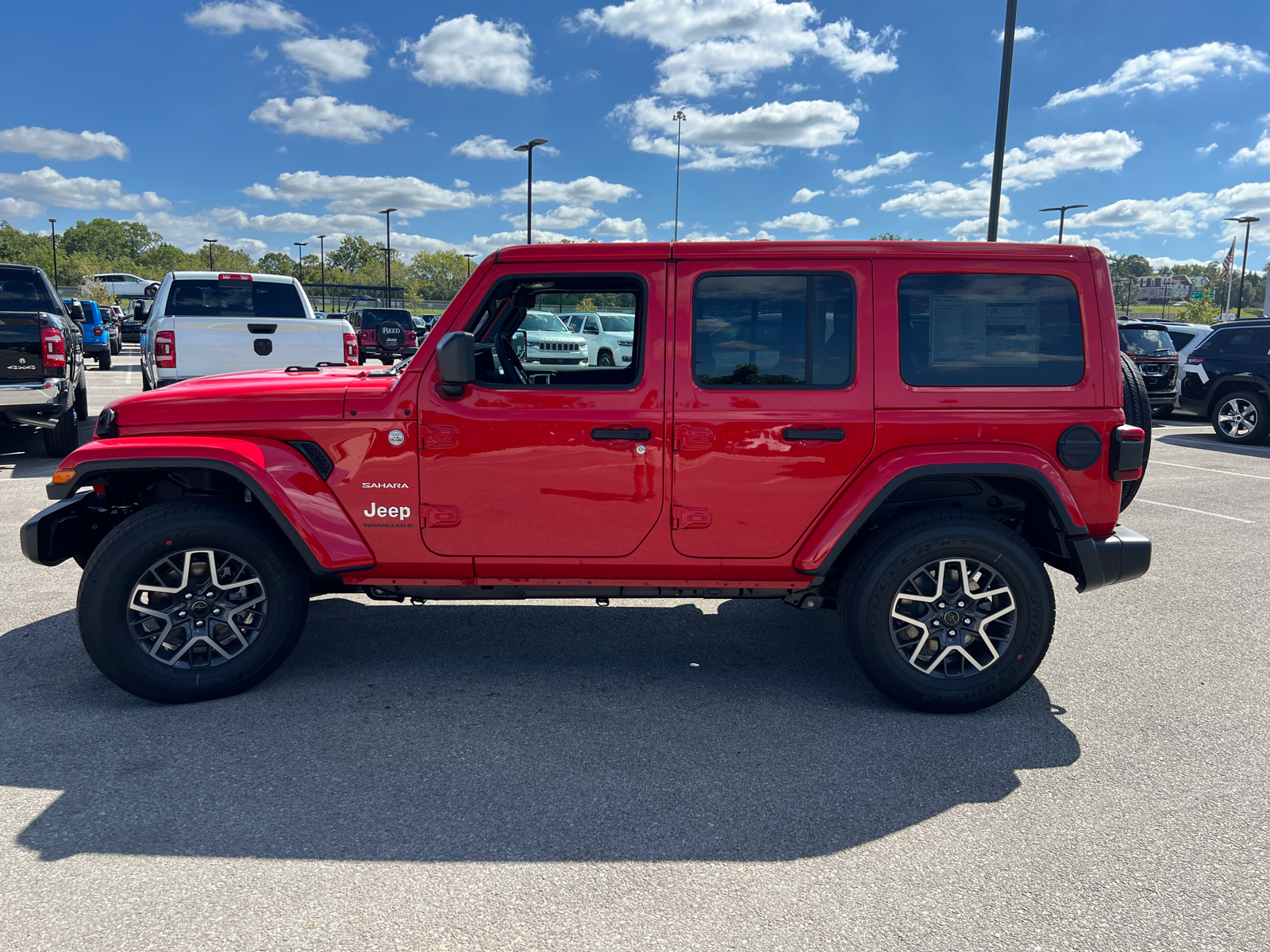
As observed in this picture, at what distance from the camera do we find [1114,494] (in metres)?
3.89

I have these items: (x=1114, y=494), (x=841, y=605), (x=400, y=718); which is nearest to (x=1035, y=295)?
(x=1114, y=494)

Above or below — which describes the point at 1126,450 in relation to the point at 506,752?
above

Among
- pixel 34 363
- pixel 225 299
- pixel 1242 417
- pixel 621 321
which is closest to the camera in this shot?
pixel 621 321

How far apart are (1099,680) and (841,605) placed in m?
1.45

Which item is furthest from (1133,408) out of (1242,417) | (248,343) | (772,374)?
(1242,417)

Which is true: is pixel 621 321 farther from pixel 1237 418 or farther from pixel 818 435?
pixel 1237 418

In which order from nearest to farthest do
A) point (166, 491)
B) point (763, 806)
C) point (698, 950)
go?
point (698, 950)
point (763, 806)
point (166, 491)

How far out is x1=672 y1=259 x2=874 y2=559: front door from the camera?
12.5 ft

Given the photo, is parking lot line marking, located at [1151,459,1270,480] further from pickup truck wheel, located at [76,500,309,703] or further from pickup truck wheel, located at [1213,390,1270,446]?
pickup truck wheel, located at [76,500,309,703]

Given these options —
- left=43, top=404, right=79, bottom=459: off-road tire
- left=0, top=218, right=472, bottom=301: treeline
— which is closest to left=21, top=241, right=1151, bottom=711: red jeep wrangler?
left=43, top=404, right=79, bottom=459: off-road tire

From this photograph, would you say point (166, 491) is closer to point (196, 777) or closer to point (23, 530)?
point (23, 530)

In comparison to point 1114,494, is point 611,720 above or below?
below

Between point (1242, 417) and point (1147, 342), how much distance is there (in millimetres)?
2463

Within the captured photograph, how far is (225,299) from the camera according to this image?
35.1 ft
